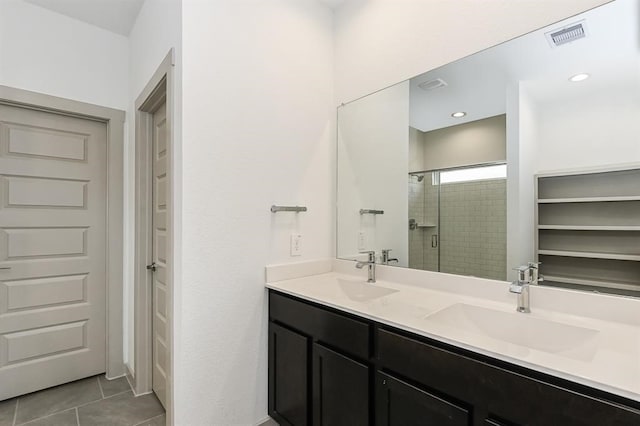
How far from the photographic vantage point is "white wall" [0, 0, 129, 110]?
2098mm

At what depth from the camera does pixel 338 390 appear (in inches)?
55.1

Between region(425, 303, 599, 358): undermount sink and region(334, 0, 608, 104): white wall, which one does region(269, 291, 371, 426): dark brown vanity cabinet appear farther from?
region(334, 0, 608, 104): white wall

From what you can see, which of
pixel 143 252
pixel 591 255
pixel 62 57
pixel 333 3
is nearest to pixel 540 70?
pixel 591 255

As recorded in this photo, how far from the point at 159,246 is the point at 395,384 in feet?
5.90

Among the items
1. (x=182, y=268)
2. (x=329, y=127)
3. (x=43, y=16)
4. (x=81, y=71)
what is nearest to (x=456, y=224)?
(x=329, y=127)

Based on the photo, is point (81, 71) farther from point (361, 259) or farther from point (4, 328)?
point (361, 259)

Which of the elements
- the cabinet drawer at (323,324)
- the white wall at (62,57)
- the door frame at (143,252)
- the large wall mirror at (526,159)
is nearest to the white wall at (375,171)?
the large wall mirror at (526,159)

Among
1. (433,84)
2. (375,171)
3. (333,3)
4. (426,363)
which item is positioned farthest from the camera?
(333,3)

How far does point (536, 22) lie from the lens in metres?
1.34

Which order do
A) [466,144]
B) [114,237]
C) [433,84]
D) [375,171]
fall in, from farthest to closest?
[114,237]
[375,171]
[433,84]
[466,144]

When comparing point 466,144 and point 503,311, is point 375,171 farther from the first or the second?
point 503,311

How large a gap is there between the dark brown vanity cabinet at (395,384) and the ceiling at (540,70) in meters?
1.11

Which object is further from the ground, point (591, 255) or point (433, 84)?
point (433, 84)

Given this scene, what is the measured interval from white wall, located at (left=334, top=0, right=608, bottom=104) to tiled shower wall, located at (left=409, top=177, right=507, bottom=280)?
2.21 ft
